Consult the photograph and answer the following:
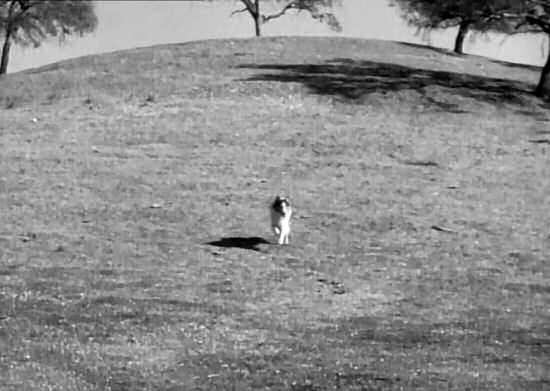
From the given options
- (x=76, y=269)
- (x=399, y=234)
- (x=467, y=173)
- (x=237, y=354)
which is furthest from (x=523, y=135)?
(x=237, y=354)

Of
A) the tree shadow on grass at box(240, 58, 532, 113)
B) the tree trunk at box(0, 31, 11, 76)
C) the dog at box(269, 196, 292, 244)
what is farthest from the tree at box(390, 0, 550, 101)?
the tree trunk at box(0, 31, 11, 76)

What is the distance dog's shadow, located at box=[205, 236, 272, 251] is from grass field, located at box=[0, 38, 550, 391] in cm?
3

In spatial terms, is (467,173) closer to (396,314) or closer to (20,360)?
(396,314)

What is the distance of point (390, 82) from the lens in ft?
105

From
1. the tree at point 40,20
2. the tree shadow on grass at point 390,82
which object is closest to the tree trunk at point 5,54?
the tree at point 40,20

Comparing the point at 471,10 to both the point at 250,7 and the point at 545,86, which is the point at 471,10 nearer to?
the point at 545,86

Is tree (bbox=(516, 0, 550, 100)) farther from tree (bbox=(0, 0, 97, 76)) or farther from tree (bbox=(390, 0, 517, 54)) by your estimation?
tree (bbox=(0, 0, 97, 76))

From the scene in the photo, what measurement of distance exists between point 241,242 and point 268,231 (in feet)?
3.06

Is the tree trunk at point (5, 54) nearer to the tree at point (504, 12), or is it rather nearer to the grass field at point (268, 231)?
the grass field at point (268, 231)

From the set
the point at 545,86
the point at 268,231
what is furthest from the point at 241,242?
the point at 545,86

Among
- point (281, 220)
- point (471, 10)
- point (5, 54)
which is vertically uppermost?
point (471, 10)

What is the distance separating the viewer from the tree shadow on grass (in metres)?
30.1

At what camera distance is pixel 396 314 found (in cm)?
1166

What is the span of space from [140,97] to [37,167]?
29.8 ft
